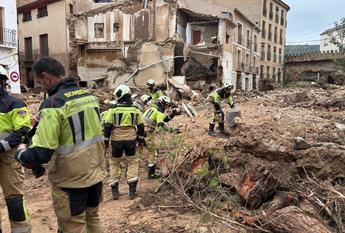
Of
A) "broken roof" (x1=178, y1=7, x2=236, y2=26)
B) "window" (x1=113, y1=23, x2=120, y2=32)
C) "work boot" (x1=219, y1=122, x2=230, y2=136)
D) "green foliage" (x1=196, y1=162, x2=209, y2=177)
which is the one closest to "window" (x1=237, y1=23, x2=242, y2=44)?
"broken roof" (x1=178, y1=7, x2=236, y2=26)

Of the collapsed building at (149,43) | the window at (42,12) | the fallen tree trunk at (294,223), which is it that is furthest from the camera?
the window at (42,12)

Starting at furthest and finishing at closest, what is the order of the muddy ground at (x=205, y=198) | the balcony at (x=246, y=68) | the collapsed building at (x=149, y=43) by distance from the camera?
the balcony at (x=246, y=68) → the collapsed building at (x=149, y=43) → the muddy ground at (x=205, y=198)

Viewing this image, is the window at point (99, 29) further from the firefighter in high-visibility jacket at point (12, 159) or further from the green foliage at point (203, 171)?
the firefighter in high-visibility jacket at point (12, 159)

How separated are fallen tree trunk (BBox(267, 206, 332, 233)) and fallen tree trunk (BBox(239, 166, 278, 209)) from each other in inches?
26.2

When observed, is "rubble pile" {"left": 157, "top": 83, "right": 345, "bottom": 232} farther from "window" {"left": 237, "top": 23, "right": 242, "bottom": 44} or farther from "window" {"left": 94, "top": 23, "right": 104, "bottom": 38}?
"window" {"left": 237, "top": 23, "right": 242, "bottom": 44}

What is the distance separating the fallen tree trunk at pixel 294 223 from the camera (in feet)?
11.2

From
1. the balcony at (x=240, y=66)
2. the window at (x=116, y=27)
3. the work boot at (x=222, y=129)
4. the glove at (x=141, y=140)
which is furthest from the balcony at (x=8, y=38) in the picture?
the balcony at (x=240, y=66)

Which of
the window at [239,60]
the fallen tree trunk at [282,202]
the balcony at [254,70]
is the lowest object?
the fallen tree trunk at [282,202]

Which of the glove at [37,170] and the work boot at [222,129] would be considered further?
the work boot at [222,129]

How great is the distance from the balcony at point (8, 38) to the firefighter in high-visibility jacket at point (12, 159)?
17997 mm

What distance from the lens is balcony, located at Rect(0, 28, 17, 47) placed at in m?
20.0

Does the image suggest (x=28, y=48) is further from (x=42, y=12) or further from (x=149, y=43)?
(x=149, y=43)

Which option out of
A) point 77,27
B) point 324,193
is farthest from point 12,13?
point 324,193

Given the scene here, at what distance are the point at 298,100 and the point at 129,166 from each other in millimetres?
12862
